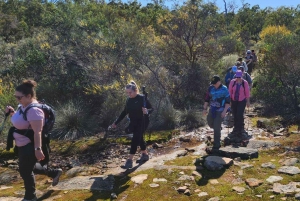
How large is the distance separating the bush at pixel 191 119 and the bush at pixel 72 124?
2.52 metres

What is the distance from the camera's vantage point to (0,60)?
13852mm

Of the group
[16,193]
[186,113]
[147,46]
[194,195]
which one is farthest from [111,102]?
[194,195]

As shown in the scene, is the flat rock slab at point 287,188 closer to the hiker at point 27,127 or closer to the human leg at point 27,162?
the hiker at point 27,127

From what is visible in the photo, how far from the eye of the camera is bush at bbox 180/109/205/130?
390 inches

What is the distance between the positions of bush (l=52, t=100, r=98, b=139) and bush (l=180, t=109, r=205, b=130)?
8.26ft

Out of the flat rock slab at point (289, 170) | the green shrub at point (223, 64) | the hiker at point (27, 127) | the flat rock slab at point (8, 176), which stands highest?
the green shrub at point (223, 64)

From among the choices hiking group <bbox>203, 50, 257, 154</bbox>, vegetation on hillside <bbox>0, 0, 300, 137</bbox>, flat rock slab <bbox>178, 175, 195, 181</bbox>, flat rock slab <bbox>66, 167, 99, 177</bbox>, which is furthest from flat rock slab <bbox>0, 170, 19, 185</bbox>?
hiking group <bbox>203, 50, 257, 154</bbox>

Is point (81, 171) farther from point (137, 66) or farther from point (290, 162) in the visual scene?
point (137, 66)

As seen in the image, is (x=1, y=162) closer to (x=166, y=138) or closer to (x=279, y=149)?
(x=166, y=138)

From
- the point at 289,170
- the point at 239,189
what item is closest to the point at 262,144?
the point at 289,170

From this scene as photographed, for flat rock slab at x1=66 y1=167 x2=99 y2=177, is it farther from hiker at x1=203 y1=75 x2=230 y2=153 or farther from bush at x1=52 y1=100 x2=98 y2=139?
bush at x1=52 y1=100 x2=98 y2=139

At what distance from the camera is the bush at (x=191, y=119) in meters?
9.91

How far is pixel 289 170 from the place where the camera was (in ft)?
18.5

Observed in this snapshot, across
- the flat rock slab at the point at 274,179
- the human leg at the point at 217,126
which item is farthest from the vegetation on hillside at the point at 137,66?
the flat rock slab at the point at 274,179
